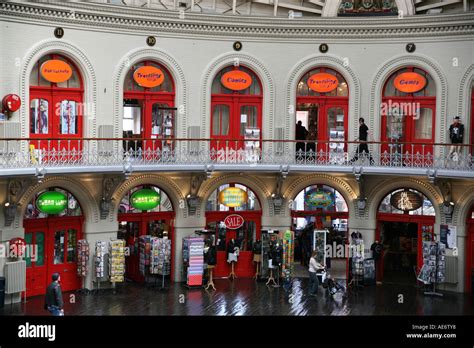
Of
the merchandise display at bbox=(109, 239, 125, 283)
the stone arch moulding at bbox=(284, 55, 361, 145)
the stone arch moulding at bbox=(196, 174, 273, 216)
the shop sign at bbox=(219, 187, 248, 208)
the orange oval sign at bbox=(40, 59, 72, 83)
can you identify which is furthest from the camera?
the shop sign at bbox=(219, 187, 248, 208)

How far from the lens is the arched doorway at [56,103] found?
84.8 ft

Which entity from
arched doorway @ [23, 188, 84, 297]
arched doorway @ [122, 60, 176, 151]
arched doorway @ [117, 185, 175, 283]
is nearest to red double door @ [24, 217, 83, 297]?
arched doorway @ [23, 188, 84, 297]

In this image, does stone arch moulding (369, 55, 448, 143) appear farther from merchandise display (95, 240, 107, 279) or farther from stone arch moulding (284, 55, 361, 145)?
merchandise display (95, 240, 107, 279)

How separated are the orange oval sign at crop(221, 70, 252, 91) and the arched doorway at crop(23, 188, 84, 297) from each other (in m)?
6.92

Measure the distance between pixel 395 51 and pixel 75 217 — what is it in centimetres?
1282

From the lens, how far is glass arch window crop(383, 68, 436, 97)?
1109 inches

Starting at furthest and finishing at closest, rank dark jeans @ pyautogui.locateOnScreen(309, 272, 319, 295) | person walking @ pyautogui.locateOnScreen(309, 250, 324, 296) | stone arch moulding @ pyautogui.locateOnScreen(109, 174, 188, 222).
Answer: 1. stone arch moulding @ pyautogui.locateOnScreen(109, 174, 188, 222)
2. dark jeans @ pyautogui.locateOnScreen(309, 272, 319, 295)
3. person walking @ pyautogui.locateOnScreen(309, 250, 324, 296)

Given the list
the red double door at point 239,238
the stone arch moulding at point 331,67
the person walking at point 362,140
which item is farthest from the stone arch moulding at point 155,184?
the person walking at point 362,140

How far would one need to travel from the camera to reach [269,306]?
25.1 m

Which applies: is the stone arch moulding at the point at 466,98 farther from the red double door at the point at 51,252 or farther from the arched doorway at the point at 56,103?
the red double door at the point at 51,252

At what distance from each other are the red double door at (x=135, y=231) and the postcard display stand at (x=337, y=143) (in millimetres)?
6273

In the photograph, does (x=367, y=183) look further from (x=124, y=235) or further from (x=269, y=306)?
(x=124, y=235)
